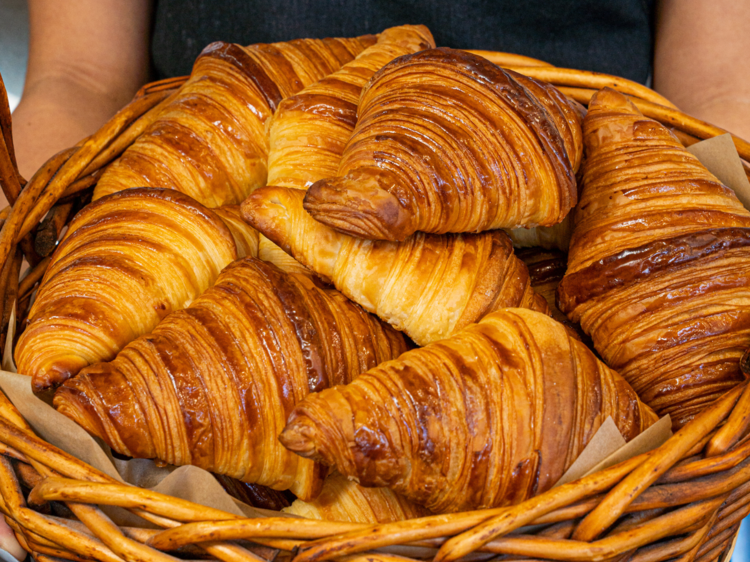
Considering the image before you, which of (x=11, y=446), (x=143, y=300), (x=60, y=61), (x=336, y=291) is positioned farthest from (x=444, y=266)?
(x=60, y=61)

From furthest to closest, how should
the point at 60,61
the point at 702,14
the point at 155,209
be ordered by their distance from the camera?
the point at 60,61 → the point at 702,14 → the point at 155,209

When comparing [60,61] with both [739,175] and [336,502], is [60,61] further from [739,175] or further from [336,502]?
[739,175]

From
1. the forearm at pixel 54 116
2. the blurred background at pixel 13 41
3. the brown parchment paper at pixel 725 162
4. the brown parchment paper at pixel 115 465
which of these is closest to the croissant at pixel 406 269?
the brown parchment paper at pixel 115 465

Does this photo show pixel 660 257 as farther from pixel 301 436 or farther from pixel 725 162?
pixel 301 436

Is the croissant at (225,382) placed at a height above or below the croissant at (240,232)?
below

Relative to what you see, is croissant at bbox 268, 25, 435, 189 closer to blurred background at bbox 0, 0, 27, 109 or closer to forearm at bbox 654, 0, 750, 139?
forearm at bbox 654, 0, 750, 139

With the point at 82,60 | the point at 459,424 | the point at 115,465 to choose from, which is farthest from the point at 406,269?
the point at 82,60

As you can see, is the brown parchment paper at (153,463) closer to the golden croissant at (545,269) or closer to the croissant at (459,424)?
the croissant at (459,424)
